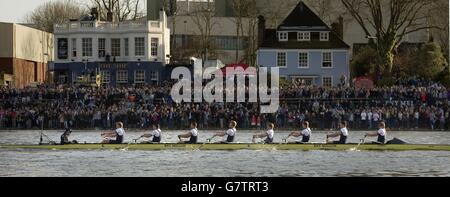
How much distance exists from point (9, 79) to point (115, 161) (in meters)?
49.1

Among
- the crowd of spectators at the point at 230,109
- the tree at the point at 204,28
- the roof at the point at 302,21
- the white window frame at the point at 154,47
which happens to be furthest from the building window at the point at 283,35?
the crowd of spectators at the point at 230,109

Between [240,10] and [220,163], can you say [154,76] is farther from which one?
[220,163]

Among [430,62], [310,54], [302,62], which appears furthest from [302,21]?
[430,62]

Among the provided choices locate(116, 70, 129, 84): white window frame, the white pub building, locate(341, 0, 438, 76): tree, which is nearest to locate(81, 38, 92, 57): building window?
the white pub building

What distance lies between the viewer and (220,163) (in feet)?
161

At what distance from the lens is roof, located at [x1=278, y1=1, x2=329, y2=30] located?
319ft

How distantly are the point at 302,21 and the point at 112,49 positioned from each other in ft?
61.1

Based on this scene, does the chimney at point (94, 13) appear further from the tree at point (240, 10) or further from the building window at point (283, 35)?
the building window at point (283, 35)

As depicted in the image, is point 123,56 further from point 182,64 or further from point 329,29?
point 329,29

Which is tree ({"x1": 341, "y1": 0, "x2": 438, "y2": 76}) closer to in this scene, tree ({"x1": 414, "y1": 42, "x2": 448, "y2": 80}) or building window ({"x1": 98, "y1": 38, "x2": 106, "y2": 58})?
tree ({"x1": 414, "y1": 42, "x2": 448, "y2": 80})

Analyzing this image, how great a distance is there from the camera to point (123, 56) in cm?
9806

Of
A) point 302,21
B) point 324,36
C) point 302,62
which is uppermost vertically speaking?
point 302,21

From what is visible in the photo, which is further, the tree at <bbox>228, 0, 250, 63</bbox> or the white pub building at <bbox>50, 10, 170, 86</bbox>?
the tree at <bbox>228, 0, 250, 63</bbox>
